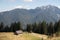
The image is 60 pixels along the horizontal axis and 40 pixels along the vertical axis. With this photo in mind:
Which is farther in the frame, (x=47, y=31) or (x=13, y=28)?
(x=13, y=28)

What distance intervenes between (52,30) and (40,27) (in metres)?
6.98

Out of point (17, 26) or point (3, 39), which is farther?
point (17, 26)

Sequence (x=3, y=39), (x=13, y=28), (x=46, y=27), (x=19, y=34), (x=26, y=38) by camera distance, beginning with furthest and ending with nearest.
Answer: (x=13, y=28) → (x=46, y=27) → (x=19, y=34) → (x=26, y=38) → (x=3, y=39)

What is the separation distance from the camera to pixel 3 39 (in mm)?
60812

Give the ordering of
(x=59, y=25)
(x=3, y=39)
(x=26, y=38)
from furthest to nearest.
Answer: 1. (x=59, y=25)
2. (x=26, y=38)
3. (x=3, y=39)

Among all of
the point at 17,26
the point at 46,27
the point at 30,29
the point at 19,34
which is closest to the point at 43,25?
the point at 46,27

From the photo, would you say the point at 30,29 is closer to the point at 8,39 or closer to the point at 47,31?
the point at 47,31

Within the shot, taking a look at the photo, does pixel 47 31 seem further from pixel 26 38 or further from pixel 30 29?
pixel 26 38

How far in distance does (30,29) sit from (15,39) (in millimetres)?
34647

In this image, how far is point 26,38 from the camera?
64.9 metres

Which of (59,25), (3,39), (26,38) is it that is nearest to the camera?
(3,39)

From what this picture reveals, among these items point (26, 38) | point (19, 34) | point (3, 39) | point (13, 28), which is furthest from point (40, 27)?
point (3, 39)

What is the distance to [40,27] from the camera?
309 feet

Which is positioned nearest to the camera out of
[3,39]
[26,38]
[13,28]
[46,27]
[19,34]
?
[3,39]
